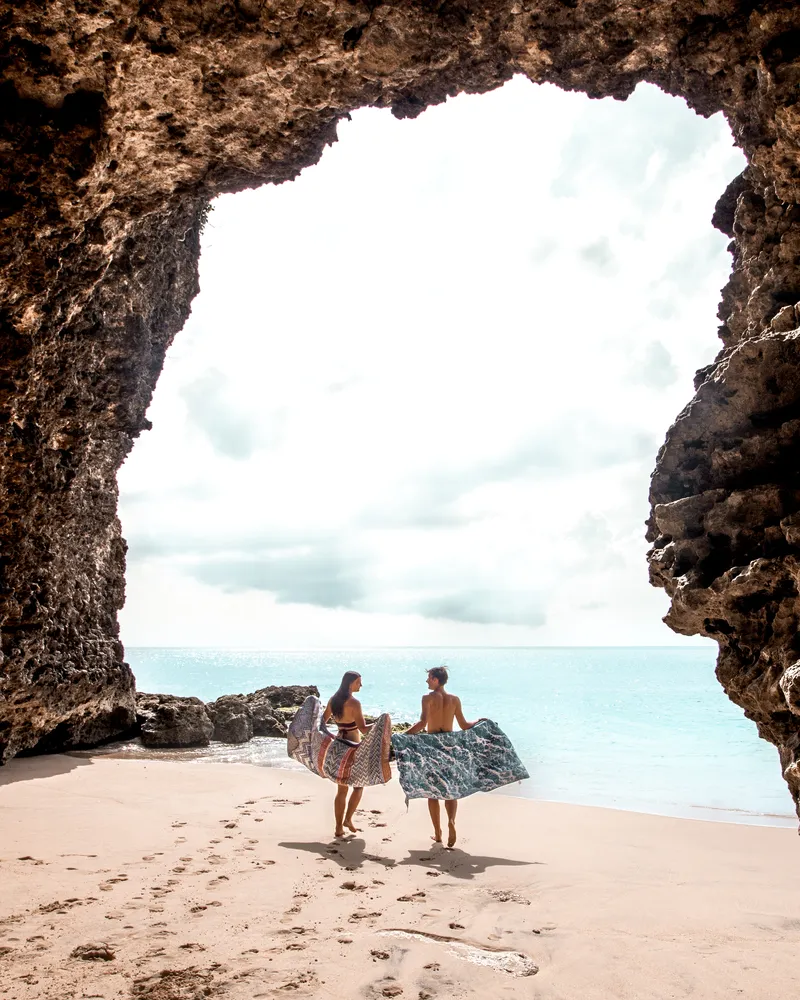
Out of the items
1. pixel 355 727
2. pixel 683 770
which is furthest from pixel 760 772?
pixel 355 727

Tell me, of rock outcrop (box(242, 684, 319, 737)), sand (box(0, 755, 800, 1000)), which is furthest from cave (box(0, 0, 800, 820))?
rock outcrop (box(242, 684, 319, 737))

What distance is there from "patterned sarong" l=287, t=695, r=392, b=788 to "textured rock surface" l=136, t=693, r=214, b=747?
296 inches

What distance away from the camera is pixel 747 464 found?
425 centimetres

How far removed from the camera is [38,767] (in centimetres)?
1018

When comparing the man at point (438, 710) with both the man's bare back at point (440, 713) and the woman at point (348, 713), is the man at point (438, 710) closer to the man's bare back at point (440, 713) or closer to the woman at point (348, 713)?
the man's bare back at point (440, 713)

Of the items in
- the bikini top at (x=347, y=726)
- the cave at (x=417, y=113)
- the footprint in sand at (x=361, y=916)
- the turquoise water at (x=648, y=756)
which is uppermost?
the cave at (x=417, y=113)

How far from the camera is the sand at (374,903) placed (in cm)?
376

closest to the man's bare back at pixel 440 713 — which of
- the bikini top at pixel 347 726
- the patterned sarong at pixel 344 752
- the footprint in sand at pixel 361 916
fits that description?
the patterned sarong at pixel 344 752

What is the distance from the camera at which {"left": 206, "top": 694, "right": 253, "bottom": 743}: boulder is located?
1538cm

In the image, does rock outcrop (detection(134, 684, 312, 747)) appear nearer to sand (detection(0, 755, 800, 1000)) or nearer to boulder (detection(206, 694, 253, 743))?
boulder (detection(206, 694, 253, 743))

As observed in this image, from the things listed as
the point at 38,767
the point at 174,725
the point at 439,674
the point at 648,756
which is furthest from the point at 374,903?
the point at 648,756

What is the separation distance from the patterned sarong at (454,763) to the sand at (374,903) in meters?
0.64

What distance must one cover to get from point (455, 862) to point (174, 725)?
33.0 feet

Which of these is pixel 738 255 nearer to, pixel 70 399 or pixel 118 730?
pixel 70 399
